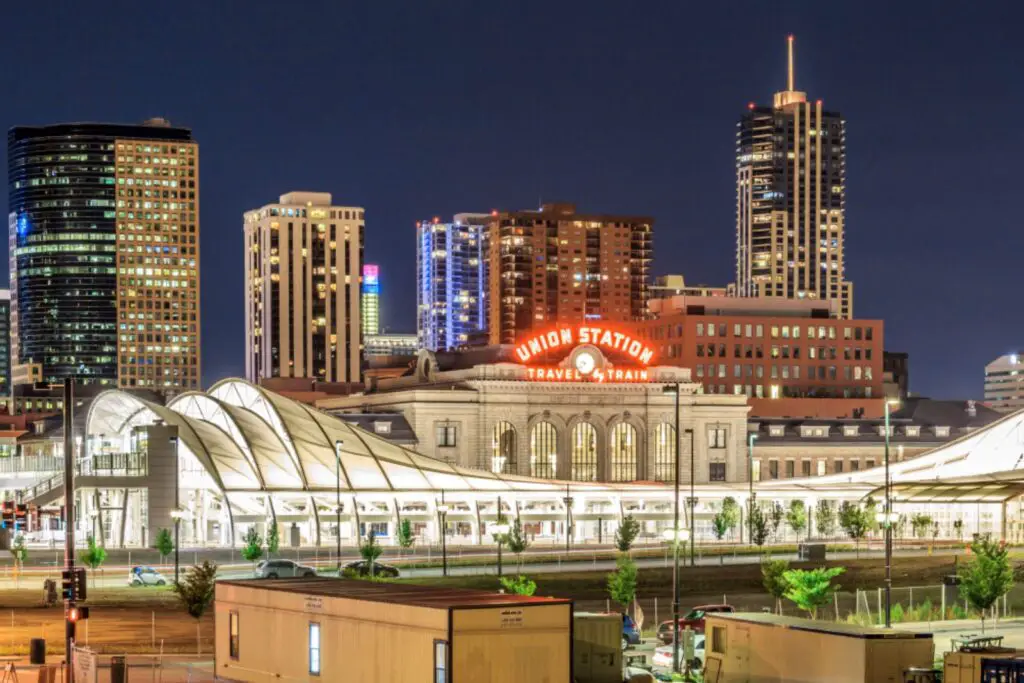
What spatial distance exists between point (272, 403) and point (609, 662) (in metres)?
103

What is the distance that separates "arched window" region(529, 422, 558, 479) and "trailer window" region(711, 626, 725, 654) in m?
131

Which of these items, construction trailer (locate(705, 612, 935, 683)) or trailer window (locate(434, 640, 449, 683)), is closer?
trailer window (locate(434, 640, 449, 683))

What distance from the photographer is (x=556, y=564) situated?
121500 millimetres

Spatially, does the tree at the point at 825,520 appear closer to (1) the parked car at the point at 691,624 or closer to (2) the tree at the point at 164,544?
(2) the tree at the point at 164,544

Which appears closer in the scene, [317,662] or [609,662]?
[317,662]

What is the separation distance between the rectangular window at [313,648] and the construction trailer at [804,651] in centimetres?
1461

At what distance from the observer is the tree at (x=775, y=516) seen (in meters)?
157

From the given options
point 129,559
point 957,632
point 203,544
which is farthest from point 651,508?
point 957,632

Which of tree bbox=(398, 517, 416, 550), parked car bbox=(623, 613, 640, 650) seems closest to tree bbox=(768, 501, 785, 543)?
tree bbox=(398, 517, 416, 550)

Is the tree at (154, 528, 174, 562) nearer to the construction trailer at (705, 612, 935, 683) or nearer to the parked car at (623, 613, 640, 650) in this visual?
the parked car at (623, 613, 640, 650)

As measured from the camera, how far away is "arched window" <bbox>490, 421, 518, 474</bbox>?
191m

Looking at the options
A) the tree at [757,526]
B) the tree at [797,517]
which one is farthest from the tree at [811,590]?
the tree at [797,517]

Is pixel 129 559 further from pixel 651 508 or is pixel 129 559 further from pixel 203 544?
pixel 651 508

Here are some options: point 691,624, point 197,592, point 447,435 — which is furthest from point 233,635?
point 447,435
